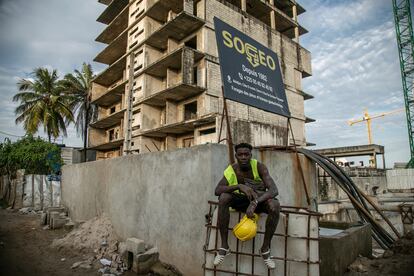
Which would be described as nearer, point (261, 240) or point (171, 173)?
point (261, 240)

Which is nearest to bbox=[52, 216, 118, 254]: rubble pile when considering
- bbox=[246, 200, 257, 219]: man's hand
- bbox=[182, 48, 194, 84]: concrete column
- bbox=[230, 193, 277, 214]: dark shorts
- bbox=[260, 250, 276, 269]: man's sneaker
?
bbox=[230, 193, 277, 214]: dark shorts

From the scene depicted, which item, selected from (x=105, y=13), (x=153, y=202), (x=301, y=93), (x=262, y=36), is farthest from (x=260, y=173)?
(x=105, y=13)

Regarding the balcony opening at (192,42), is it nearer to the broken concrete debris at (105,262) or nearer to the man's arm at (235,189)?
the broken concrete debris at (105,262)

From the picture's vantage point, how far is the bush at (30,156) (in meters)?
18.1

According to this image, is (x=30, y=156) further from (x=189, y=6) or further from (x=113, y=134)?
(x=189, y=6)

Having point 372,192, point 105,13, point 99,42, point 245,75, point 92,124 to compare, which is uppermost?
point 105,13

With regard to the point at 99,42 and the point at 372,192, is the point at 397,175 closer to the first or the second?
the point at 372,192

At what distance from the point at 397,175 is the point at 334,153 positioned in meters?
5.73

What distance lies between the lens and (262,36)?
20.1 meters

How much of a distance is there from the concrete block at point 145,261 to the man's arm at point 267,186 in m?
2.81

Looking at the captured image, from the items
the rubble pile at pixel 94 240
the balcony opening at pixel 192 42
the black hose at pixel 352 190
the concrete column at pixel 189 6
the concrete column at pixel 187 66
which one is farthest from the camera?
the balcony opening at pixel 192 42

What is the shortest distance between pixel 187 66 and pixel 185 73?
0.48m

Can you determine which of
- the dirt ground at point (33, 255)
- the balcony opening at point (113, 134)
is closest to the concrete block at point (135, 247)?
the dirt ground at point (33, 255)

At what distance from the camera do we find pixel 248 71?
4.99 meters
